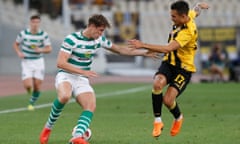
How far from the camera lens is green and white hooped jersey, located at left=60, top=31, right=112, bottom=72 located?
1224 centimetres

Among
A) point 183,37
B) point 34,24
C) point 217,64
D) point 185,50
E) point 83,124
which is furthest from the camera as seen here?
point 217,64

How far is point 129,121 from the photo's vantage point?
16.4m

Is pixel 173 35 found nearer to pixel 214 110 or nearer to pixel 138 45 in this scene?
pixel 138 45

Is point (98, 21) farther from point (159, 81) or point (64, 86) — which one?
point (159, 81)

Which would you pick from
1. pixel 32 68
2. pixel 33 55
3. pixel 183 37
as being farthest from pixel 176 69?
pixel 33 55

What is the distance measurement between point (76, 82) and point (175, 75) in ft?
6.56

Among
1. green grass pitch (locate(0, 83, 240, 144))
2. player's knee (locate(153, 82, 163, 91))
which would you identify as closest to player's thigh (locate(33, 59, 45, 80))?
green grass pitch (locate(0, 83, 240, 144))

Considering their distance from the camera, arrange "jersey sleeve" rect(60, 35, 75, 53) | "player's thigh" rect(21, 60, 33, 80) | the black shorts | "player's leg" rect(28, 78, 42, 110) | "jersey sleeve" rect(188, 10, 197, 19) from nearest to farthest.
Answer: "jersey sleeve" rect(60, 35, 75, 53) < the black shorts < "jersey sleeve" rect(188, 10, 197, 19) < "player's leg" rect(28, 78, 42, 110) < "player's thigh" rect(21, 60, 33, 80)

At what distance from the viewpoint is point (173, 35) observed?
521 inches

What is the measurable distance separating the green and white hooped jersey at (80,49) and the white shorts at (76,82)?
18cm

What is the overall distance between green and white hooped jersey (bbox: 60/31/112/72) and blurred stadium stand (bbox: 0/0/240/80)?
31.2 m

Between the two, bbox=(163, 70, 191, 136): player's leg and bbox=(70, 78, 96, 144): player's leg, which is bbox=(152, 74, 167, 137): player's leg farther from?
bbox=(70, 78, 96, 144): player's leg

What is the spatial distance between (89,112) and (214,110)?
8.15 metres

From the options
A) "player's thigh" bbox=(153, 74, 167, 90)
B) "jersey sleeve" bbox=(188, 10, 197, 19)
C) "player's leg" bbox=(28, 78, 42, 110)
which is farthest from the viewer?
"player's leg" bbox=(28, 78, 42, 110)
